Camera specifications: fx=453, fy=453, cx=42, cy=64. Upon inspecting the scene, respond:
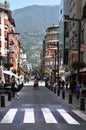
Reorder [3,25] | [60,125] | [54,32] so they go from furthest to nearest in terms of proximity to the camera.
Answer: [54,32] → [3,25] → [60,125]

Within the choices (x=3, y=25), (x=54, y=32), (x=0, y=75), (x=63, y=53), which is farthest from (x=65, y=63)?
(x=54, y=32)

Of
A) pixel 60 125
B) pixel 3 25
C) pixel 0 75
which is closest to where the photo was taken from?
pixel 60 125

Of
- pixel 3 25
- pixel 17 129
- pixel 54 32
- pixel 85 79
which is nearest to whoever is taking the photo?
pixel 17 129

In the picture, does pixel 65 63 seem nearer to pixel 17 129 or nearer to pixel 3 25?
pixel 3 25

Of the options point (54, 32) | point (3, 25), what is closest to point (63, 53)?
point (3, 25)

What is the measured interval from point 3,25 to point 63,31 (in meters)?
A: 15.6

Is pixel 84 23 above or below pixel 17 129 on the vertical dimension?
above

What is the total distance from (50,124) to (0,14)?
9593cm

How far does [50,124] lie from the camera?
17906 millimetres

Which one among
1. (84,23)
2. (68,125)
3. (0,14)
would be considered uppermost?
(0,14)

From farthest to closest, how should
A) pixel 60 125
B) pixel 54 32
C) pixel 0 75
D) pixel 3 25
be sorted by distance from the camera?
pixel 54 32 < pixel 3 25 < pixel 0 75 < pixel 60 125

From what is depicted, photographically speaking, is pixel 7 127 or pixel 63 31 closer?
pixel 7 127

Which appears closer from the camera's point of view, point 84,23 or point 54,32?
point 84,23

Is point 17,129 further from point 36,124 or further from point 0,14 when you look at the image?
point 0,14
